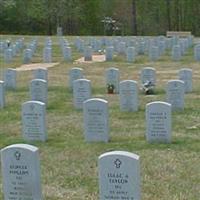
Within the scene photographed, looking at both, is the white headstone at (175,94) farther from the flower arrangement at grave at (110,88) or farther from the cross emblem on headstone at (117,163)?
the cross emblem on headstone at (117,163)

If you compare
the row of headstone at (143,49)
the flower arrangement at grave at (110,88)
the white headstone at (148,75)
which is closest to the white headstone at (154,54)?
the row of headstone at (143,49)

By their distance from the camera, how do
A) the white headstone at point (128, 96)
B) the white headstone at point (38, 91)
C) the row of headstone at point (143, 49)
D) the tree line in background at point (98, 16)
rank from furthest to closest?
the tree line in background at point (98, 16) → the row of headstone at point (143, 49) → the white headstone at point (38, 91) → the white headstone at point (128, 96)

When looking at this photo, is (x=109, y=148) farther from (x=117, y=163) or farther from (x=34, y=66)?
(x=34, y=66)

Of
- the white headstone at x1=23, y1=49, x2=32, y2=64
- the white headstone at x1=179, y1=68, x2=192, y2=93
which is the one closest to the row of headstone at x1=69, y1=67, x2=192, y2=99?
the white headstone at x1=179, y1=68, x2=192, y2=93

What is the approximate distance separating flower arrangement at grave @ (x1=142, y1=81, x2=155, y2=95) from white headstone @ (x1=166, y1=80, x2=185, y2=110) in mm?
2468

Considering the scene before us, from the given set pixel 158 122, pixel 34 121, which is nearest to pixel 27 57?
pixel 34 121

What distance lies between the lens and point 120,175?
564cm

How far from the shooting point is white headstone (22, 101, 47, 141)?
9266 mm

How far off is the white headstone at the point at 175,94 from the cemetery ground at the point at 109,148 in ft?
0.58

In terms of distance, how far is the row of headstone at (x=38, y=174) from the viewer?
561 centimetres

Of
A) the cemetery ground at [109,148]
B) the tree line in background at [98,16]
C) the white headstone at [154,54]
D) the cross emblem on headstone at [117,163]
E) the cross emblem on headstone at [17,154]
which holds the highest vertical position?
the tree line in background at [98,16]

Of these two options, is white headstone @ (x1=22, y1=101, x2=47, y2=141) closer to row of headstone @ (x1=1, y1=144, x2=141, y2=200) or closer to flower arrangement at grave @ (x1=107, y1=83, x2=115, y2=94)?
row of headstone @ (x1=1, y1=144, x2=141, y2=200)

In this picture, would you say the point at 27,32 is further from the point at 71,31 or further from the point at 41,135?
the point at 41,135

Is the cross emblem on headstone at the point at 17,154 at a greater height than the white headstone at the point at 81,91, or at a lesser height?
greater
